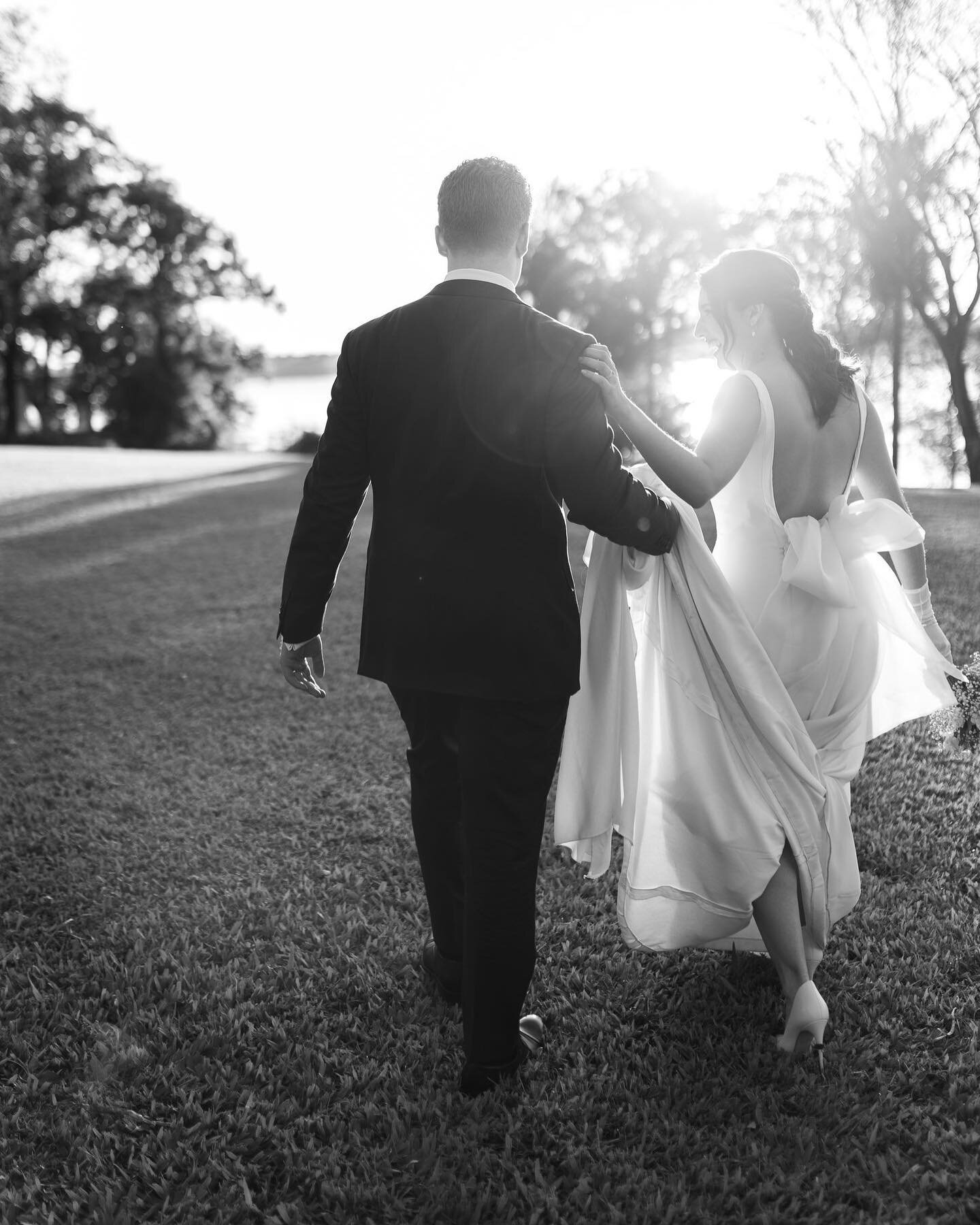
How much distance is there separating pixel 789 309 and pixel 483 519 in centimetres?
117

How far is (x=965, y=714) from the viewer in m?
3.18

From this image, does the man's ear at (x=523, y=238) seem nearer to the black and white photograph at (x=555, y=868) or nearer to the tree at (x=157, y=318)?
the black and white photograph at (x=555, y=868)

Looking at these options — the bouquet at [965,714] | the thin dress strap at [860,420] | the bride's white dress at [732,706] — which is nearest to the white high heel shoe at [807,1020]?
the bride's white dress at [732,706]

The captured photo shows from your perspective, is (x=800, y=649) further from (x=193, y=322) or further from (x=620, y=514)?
(x=193, y=322)

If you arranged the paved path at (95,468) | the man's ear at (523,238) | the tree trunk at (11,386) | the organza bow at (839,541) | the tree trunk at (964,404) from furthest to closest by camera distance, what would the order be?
1. the tree trunk at (11,386)
2. the tree trunk at (964,404)
3. the paved path at (95,468)
4. the organza bow at (839,541)
5. the man's ear at (523,238)

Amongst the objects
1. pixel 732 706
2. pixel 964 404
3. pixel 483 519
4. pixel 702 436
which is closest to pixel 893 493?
pixel 702 436

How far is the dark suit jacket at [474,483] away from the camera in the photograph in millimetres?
2295

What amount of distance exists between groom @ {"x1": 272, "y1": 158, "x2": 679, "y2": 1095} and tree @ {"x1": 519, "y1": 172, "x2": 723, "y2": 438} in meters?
37.9

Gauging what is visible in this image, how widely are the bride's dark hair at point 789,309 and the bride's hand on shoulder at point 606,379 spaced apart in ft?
2.13

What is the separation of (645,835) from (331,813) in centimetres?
218

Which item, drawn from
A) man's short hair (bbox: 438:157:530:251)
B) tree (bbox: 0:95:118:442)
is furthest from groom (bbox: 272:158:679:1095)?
tree (bbox: 0:95:118:442)

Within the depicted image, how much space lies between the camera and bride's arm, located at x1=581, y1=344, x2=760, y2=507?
7.75ft

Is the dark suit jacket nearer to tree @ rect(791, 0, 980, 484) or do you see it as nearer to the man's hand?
the man's hand

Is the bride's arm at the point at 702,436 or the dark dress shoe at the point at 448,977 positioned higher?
the bride's arm at the point at 702,436
